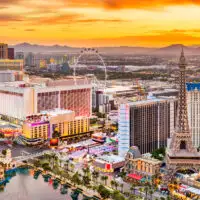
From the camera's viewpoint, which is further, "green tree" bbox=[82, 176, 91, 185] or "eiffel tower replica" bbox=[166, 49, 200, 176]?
"eiffel tower replica" bbox=[166, 49, 200, 176]

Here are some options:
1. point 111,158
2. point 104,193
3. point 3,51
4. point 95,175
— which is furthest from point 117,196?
point 3,51

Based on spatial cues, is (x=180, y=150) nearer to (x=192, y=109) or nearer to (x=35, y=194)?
(x=192, y=109)

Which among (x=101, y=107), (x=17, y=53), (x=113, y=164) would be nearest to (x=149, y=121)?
(x=113, y=164)

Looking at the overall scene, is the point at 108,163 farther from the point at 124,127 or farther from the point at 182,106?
the point at 182,106

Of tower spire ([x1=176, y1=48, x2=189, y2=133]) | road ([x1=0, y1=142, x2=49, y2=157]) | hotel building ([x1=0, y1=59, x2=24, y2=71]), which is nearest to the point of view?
tower spire ([x1=176, y1=48, x2=189, y2=133])

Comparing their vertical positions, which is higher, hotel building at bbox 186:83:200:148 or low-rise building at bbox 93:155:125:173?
hotel building at bbox 186:83:200:148

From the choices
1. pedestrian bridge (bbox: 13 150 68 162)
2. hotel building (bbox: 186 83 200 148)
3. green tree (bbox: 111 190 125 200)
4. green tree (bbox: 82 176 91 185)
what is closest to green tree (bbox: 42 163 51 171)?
pedestrian bridge (bbox: 13 150 68 162)

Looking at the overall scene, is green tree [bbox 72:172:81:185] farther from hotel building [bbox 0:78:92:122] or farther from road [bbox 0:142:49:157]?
hotel building [bbox 0:78:92:122]

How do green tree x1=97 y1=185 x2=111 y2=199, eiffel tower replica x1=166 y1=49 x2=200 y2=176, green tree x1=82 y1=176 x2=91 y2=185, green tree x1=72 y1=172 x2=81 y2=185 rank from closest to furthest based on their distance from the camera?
green tree x1=97 y1=185 x2=111 y2=199 < green tree x1=82 y1=176 x2=91 y2=185 < green tree x1=72 y1=172 x2=81 y2=185 < eiffel tower replica x1=166 y1=49 x2=200 y2=176
